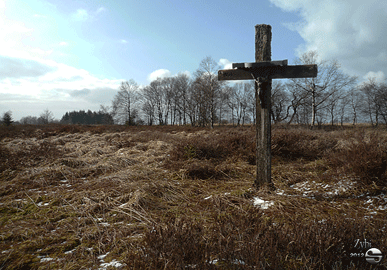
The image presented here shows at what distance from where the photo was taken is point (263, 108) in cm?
364

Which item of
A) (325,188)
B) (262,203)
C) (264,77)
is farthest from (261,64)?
(325,188)

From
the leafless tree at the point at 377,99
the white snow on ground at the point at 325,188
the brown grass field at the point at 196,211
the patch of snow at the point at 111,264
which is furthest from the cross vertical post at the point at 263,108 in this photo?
the leafless tree at the point at 377,99

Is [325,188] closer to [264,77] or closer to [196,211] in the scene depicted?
[264,77]

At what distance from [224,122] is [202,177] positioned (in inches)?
2310

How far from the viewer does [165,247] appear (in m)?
1.64

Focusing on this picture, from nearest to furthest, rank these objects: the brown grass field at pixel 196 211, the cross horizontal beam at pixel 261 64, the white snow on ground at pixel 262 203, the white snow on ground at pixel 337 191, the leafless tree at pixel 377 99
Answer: the brown grass field at pixel 196 211
the white snow on ground at pixel 337 191
the white snow on ground at pixel 262 203
the cross horizontal beam at pixel 261 64
the leafless tree at pixel 377 99

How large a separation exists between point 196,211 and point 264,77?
2516 mm

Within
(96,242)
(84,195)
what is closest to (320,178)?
(96,242)

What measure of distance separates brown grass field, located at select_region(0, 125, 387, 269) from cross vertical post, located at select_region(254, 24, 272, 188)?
444mm

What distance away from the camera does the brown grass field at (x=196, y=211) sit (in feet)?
5.37

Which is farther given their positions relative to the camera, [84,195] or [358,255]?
[84,195]

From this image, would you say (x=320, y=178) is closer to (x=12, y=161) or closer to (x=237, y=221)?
(x=237, y=221)

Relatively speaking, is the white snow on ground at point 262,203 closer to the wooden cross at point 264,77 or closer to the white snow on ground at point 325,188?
the wooden cross at point 264,77

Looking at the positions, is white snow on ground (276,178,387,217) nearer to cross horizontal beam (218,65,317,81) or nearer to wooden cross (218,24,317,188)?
wooden cross (218,24,317,188)
